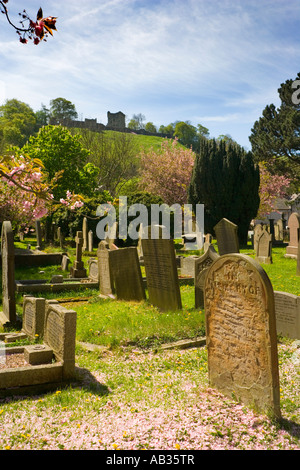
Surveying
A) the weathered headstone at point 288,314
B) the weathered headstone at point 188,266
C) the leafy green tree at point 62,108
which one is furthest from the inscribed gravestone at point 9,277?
the leafy green tree at point 62,108

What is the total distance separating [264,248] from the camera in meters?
18.5

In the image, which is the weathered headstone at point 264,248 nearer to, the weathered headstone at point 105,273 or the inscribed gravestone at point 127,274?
the weathered headstone at point 105,273

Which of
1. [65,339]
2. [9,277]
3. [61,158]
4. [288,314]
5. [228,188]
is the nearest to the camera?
[65,339]

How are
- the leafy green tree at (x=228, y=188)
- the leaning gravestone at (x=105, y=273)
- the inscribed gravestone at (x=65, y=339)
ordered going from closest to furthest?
the inscribed gravestone at (x=65, y=339) < the leaning gravestone at (x=105, y=273) < the leafy green tree at (x=228, y=188)

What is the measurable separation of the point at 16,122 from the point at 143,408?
243 ft

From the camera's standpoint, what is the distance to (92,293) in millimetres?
12102

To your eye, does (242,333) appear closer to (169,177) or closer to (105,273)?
(105,273)

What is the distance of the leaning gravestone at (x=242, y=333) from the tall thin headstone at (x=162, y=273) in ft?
12.8

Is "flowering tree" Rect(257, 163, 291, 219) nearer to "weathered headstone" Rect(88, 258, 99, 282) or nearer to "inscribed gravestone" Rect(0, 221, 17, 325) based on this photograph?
"weathered headstone" Rect(88, 258, 99, 282)

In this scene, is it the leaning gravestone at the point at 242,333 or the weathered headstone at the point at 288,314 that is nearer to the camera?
the leaning gravestone at the point at 242,333

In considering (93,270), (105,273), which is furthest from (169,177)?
(105,273)

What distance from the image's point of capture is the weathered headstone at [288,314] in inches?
291

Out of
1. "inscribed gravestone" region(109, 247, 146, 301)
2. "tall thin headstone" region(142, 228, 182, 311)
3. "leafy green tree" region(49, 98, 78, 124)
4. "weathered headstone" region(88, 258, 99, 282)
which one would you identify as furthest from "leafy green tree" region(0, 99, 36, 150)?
"tall thin headstone" region(142, 228, 182, 311)
